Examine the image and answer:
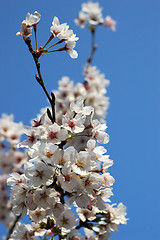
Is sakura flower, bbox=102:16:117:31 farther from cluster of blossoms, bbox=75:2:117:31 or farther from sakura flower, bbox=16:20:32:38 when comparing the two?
sakura flower, bbox=16:20:32:38

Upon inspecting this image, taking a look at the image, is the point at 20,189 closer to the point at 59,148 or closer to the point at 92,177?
the point at 59,148

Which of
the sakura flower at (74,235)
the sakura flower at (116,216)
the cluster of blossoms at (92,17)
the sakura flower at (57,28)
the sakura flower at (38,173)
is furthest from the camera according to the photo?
the cluster of blossoms at (92,17)

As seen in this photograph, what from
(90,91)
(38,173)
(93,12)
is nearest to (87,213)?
(38,173)

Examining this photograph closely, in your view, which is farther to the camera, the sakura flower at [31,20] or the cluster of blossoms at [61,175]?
the sakura flower at [31,20]

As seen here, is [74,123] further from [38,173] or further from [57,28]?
[57,28]

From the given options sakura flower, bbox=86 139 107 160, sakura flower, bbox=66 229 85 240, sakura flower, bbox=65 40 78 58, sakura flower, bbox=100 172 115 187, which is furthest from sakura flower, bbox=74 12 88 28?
sakura flower, bbox=66 229 85 240

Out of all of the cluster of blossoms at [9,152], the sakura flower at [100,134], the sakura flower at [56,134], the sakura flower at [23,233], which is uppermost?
the cluster of blossoms at [9,152]

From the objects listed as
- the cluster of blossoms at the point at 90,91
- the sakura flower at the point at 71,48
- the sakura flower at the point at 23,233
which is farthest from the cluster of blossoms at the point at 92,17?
the sakura flower at the point at 23,233

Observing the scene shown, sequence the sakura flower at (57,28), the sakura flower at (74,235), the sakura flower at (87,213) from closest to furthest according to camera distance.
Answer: the sakura flower at (57,28), the sakura flower at (74,235), the sakura flower at (87,213)

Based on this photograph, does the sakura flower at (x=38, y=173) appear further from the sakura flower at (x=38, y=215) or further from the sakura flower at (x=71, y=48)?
the sakura flower at (x=71, y=48)
